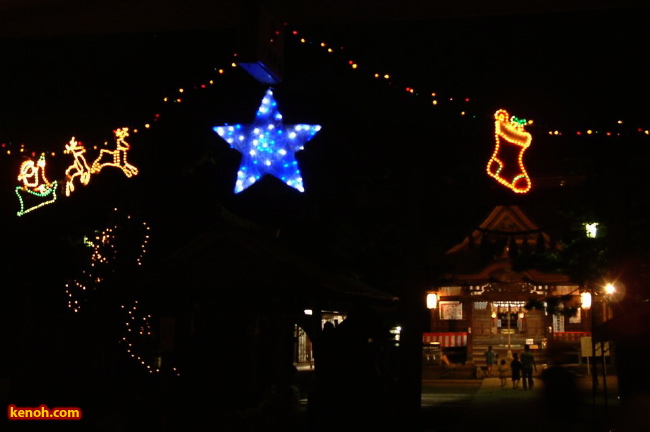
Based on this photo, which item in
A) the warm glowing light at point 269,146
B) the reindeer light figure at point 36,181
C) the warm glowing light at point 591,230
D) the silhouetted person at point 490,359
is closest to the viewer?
the warm glowing light at point 269,146

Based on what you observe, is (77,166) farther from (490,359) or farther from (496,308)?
(496,308)

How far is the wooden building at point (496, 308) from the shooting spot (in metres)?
34.7

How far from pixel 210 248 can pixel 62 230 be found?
8.05 metres

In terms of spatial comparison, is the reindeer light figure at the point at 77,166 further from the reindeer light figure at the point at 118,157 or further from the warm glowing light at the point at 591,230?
the warm glowing light at the point at 591,230

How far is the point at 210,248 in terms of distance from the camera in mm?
12188

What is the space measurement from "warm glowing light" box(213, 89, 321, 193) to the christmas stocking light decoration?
2.59m

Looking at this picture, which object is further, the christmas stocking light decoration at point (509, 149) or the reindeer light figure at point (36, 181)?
the reindeer light figure at point (36, 181)

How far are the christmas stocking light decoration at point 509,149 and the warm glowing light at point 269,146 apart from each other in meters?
2.59

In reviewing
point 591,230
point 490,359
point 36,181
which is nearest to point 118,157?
point 36,181

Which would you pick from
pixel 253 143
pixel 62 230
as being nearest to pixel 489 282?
pixel 62 230

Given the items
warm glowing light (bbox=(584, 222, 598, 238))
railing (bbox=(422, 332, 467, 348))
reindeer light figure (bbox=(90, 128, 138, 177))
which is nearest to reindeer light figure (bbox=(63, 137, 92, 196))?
reindeer light figure (bbox=(90, 128, 138, 177))

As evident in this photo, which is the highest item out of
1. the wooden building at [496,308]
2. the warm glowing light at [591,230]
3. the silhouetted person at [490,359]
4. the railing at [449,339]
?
the warm glowing light at [591,230]

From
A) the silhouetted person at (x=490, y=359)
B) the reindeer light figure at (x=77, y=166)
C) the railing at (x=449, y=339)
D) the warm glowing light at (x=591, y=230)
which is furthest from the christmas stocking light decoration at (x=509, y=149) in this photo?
the railing at (x=449, y=339)

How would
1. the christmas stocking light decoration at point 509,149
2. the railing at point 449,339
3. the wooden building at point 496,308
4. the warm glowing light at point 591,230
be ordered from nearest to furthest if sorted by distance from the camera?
1. the christmas stocking light decoration at point 509,149
2. the warm glowing light at point 591,230
3. the wooden building at point 496,308
4. the railing at point 449,339
